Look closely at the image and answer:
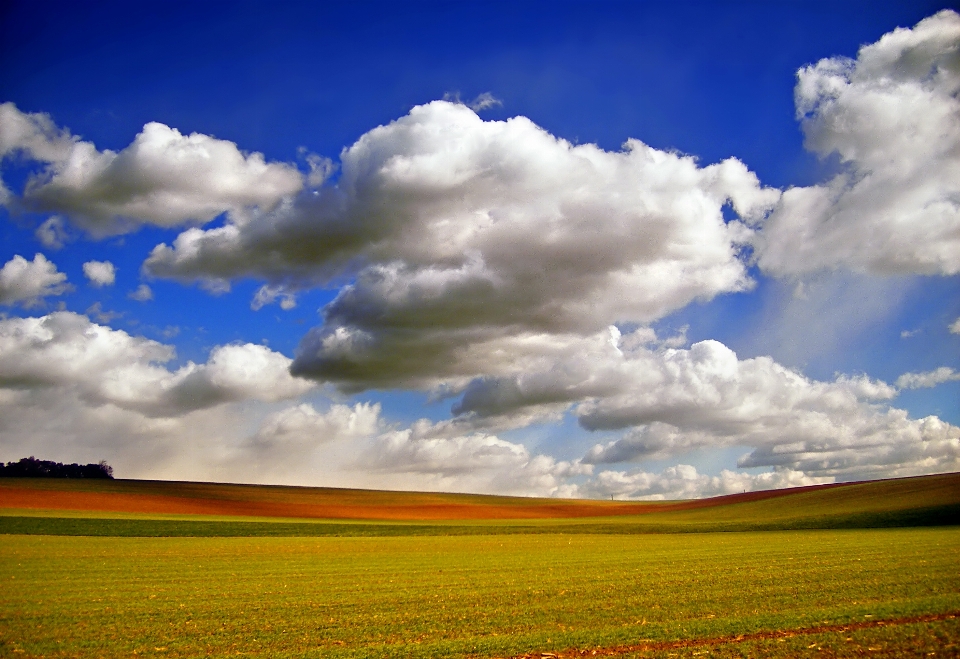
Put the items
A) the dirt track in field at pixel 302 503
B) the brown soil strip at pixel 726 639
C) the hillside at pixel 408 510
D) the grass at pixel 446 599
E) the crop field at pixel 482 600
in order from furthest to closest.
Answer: the dirt track in field at pixel 302 503
the hillside at pixel 408 510
the grass at pixel 446 599
the crop field at pixel 482 600
the brown soil strip at pixel 726 639

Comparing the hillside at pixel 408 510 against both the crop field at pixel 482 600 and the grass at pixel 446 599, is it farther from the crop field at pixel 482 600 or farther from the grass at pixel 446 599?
the grass at pixel 446 599

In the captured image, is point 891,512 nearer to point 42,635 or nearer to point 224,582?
point 224,582

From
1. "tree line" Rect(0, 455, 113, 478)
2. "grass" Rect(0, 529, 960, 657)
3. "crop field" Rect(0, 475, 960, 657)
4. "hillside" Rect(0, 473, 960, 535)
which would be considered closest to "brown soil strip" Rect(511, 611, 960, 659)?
"crop field" Rect(0, 475, 960, 657)

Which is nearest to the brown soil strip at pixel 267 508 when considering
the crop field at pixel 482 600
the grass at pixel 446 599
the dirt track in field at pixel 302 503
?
the dirt track in field at pixel 302 503

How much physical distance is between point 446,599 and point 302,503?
2968 inches

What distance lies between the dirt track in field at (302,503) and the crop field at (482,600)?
115 feet

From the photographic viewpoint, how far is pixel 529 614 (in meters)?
17.0

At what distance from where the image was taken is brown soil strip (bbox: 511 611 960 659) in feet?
41.7

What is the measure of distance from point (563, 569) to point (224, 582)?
13.3 metres

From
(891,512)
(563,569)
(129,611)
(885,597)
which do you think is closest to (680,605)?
(885,597)

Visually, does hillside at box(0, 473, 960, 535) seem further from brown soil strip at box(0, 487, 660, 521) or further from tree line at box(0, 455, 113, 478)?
tree line at box(0, 455, 113, 478)

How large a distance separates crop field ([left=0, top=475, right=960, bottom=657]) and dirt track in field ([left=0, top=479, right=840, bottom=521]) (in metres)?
35.2

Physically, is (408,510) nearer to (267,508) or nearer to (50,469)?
(267,508)

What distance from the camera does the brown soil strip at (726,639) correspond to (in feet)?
→ 41.7
